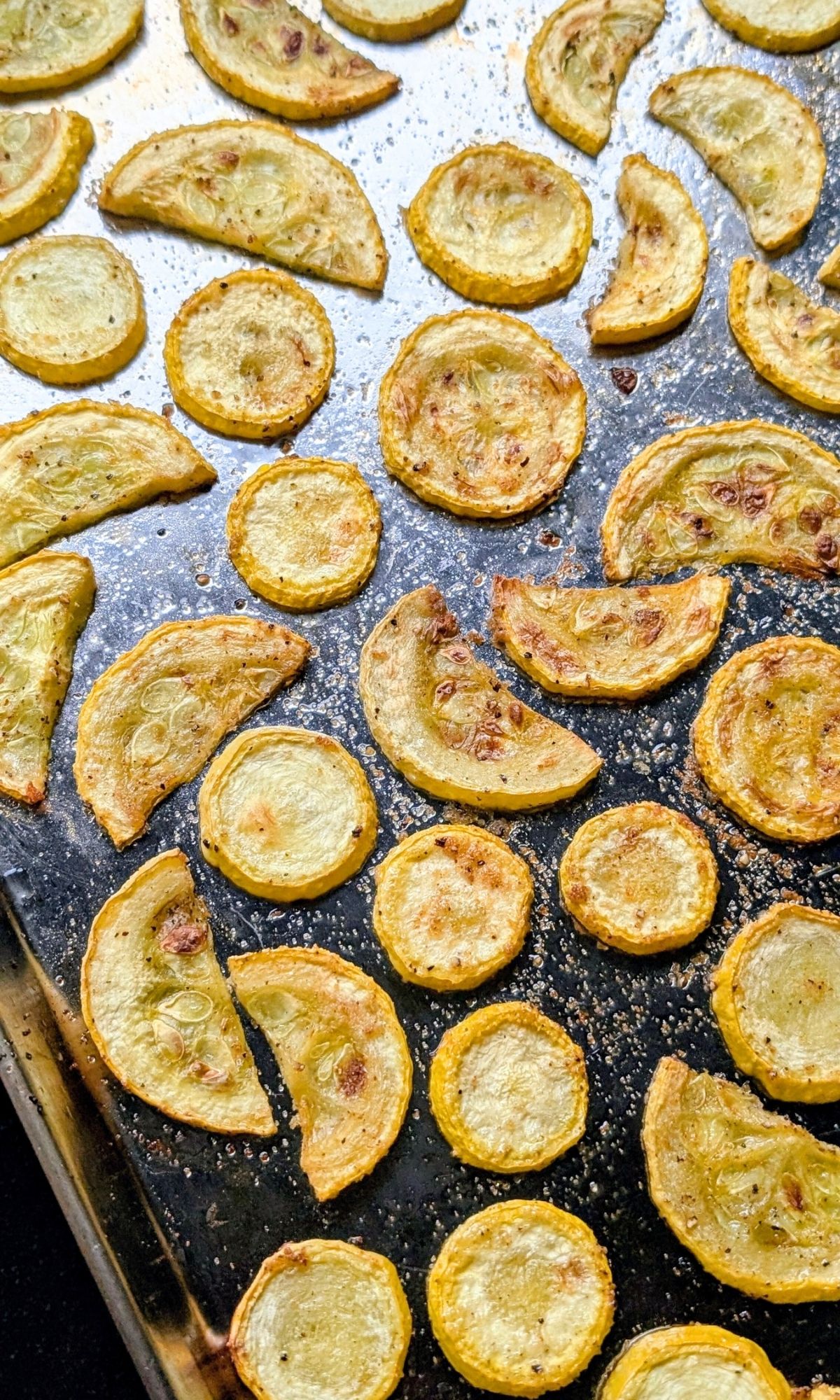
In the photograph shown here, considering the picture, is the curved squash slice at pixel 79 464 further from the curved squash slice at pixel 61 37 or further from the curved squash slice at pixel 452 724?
the curved squash slice at pixel 61 37

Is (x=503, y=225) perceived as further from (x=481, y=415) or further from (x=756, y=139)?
(x=756, y=139)

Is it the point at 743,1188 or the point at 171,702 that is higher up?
the point at 171,702

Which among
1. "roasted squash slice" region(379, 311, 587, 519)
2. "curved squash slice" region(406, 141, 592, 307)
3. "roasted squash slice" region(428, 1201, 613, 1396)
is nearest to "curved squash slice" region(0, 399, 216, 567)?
"roasted squash slice" region(379, 311, 587, 519)

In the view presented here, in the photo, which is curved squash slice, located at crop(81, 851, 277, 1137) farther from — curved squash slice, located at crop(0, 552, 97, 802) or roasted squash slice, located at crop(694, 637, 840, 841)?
roasted squash slice, located at crop(694, 637, 840, 841)

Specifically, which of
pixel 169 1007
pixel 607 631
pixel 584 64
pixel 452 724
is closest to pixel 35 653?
pixel 169 1007

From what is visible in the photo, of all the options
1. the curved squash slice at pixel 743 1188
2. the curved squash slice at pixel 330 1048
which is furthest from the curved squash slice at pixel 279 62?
the curved squash slice at pixel 743 1188

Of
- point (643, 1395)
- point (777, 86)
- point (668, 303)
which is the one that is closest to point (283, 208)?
point (668, 303)
